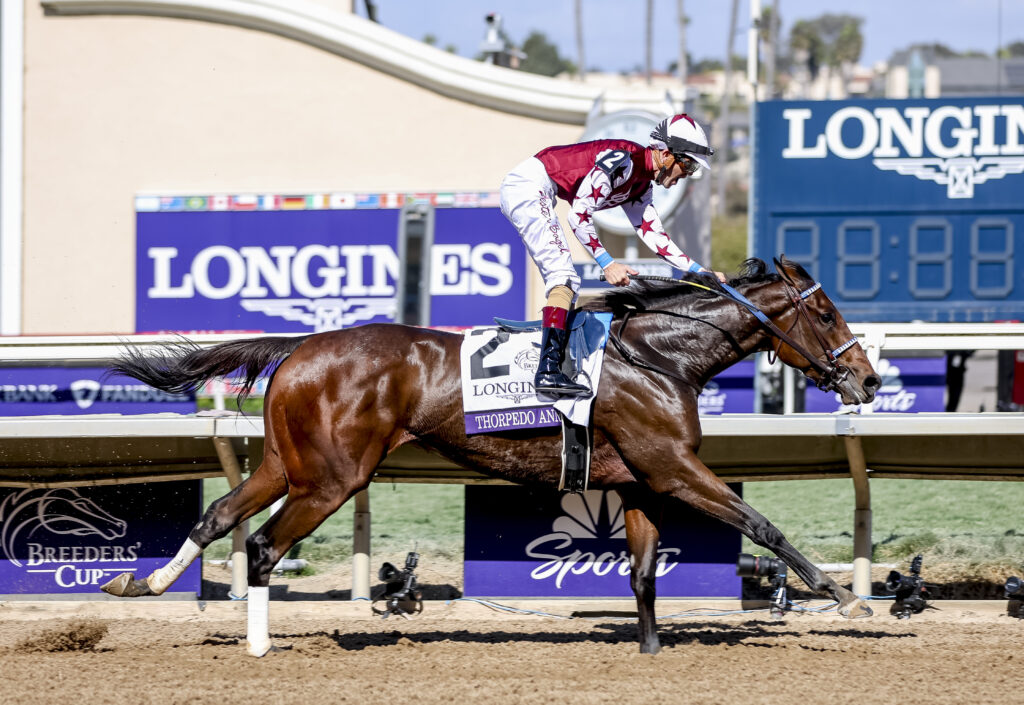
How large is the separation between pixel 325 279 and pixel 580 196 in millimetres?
8262

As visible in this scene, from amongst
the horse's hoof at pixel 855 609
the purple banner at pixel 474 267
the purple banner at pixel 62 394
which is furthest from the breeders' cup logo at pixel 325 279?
the horse's hoof at pixel 855 609

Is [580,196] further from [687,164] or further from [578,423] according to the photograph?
[578,423]

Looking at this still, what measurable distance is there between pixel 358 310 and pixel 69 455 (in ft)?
22.6

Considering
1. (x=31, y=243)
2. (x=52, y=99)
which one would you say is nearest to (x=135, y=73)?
(x=52, y=99)

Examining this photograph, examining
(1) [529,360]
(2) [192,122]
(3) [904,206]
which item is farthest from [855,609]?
(2) [192,122]

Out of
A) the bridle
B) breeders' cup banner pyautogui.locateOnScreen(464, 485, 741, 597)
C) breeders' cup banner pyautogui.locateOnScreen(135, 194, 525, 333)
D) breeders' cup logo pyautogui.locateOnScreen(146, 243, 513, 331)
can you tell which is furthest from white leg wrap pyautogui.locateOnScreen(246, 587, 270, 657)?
breeders' cup logo pyautogui.locateOnScreen(146, 243, 513, 331)

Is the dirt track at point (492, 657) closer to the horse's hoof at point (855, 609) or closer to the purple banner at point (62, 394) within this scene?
the horse's hoof at point (855, 609)

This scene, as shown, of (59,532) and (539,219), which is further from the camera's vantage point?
(59,532)

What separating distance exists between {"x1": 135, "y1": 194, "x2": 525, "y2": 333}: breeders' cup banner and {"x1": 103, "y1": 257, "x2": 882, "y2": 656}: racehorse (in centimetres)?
735

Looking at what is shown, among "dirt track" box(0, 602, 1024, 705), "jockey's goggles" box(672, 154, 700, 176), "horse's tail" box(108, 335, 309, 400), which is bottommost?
"dirt track" box(0, 602, 1024, 705)

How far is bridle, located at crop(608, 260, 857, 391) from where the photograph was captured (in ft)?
17.3

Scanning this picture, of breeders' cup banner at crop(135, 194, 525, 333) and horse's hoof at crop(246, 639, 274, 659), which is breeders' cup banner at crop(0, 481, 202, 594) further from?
breeders' cup banner at crop(135, 194, 525, 333)

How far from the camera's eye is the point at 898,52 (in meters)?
76.1

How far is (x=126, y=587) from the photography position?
536cm
